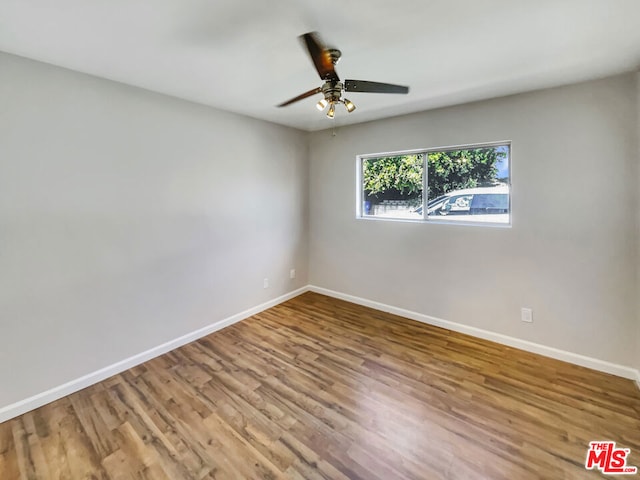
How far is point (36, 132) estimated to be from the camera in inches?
76.9

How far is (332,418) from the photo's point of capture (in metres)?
1.87

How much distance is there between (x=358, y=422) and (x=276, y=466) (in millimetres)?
573

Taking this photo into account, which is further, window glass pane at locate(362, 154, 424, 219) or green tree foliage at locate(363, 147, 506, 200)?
window glass pane at locate(362, 154, 424, 219)

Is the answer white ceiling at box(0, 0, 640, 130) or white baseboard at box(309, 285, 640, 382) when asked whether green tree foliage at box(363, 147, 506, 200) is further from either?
white baseboard at box(309, 285, 640, 382)

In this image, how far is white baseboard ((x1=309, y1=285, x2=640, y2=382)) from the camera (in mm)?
2301

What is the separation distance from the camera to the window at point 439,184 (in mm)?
2814

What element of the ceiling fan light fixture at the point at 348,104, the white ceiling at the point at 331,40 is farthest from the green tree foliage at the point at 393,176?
the ceiling fan light fixture at the point at 348,104

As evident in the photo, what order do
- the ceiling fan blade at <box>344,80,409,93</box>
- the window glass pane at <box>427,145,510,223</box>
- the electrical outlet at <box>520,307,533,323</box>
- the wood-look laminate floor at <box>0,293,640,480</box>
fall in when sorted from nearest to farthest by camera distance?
the wood-look laminate floor at <box>0,293,640,480</box> → the ceiling fan blade at <box>344,80,409,93</box> → the electrical outlet at <box>520,307,533,323</box> → the window glass pane at <box>427,145,510,223</box>

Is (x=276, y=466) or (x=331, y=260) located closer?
(x=276, y=466)

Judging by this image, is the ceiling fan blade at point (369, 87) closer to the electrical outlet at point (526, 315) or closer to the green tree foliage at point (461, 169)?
the green tree foliage at point (461, 169)

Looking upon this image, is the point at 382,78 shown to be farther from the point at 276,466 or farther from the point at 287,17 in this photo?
the point at 276,466

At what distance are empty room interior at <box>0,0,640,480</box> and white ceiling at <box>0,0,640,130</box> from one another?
0.02 metres

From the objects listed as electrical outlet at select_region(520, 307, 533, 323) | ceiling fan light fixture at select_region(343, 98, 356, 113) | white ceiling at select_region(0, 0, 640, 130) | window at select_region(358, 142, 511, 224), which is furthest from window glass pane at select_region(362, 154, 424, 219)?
ceiling fan light fixture at select_region(343, 98, 356, 113)

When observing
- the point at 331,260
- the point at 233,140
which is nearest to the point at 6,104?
the point at 233,140
